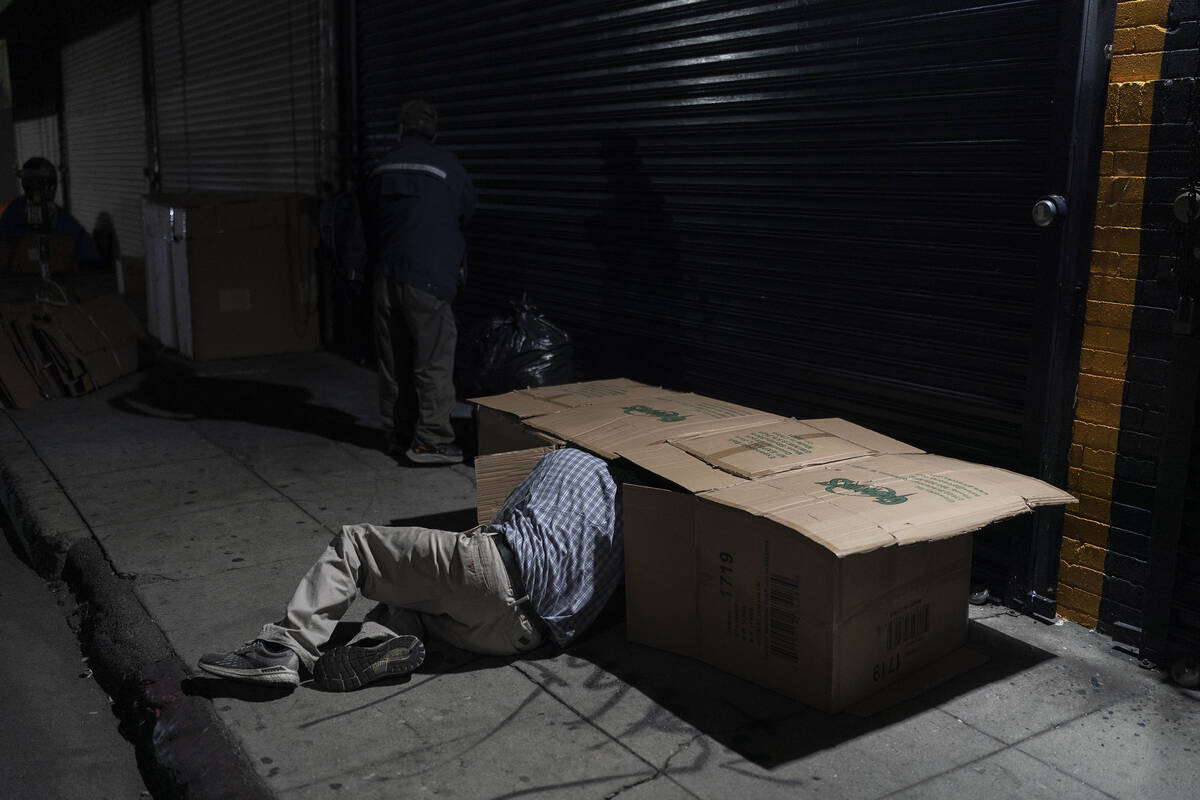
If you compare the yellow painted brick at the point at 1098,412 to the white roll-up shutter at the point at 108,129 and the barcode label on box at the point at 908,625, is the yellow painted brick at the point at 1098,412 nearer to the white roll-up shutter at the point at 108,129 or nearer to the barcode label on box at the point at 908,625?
the barcode label on box at the point at 908,625

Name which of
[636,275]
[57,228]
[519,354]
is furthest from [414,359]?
[57,228]

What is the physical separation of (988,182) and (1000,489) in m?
1.32

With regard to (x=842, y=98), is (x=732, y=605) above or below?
below

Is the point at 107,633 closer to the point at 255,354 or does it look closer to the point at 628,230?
the point at 628,230

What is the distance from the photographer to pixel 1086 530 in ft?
13.1

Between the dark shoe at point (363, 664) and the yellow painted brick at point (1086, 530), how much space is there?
2.40 meters

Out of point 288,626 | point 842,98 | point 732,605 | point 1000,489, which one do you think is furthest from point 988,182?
point 288,626

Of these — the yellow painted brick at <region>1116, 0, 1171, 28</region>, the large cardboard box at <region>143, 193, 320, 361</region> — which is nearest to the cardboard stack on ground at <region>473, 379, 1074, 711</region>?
the yellow painted brick at <region>1116, 0, 1171, 28</region>

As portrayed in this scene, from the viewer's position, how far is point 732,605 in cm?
358

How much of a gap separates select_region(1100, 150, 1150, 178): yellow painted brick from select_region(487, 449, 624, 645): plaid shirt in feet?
6.69

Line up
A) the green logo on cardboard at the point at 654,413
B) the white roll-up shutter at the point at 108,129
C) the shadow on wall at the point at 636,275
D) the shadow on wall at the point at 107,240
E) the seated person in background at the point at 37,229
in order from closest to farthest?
the green logo on cardboard at the point at 654,413 < the shadow on wall at the point at 636,275 < the seated person in background at the point at 37,229 < the white roll-up shutter at the point at 108,129 < the shadow on wall at the point at 107,240

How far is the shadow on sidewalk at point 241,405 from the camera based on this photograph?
24.1 feet

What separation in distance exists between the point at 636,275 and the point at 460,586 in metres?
3.04

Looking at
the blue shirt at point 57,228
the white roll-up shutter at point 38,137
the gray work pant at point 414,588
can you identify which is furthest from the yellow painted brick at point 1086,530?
the white roll-up shutter at point 38,137
